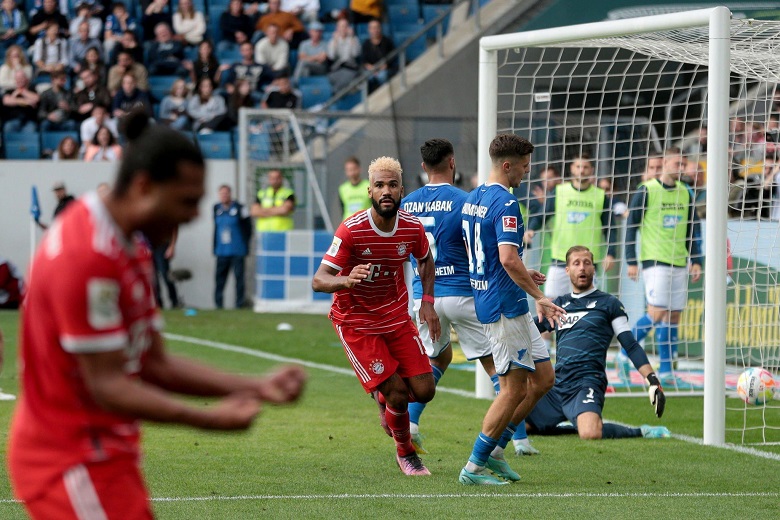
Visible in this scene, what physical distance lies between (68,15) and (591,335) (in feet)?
57.4

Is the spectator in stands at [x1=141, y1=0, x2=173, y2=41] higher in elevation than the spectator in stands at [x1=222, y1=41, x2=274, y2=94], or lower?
higher

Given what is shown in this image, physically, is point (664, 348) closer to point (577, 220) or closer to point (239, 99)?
point (577, 220)

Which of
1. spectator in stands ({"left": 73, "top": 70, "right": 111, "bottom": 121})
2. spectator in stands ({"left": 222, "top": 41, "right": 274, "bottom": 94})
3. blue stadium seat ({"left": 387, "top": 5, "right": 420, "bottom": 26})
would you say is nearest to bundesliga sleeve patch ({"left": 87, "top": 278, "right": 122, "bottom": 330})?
spectator in stands ({"left": 73, "top": 70, "right": 111, "bottom": 121})

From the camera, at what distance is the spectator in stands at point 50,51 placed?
73.7 ft

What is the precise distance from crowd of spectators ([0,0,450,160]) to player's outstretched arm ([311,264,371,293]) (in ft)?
45.8

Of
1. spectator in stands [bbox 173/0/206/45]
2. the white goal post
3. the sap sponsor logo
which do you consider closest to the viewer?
the white goal post

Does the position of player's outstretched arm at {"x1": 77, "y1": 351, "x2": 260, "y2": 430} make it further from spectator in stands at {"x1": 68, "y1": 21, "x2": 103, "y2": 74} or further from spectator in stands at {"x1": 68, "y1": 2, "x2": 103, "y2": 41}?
spectator in stands at {"x1": 68, "y1": 2, "x2": 103, "y2": 41}

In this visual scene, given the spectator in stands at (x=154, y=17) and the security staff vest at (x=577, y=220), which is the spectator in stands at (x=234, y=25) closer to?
the spectator in stands at (x=154, y=17)

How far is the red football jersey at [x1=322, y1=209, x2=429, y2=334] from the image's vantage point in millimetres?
7074

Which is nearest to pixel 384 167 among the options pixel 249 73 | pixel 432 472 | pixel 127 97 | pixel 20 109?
pixel 432 472

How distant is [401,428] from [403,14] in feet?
57.8

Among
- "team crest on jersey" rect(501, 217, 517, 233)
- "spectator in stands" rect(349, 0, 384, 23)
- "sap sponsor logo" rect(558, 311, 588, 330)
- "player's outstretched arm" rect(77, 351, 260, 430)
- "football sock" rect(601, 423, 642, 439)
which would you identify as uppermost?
"spectator in stands" rect(349, 0, 384, 23)

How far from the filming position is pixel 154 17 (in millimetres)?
22953

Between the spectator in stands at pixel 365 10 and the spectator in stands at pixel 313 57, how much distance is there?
1022 mm
